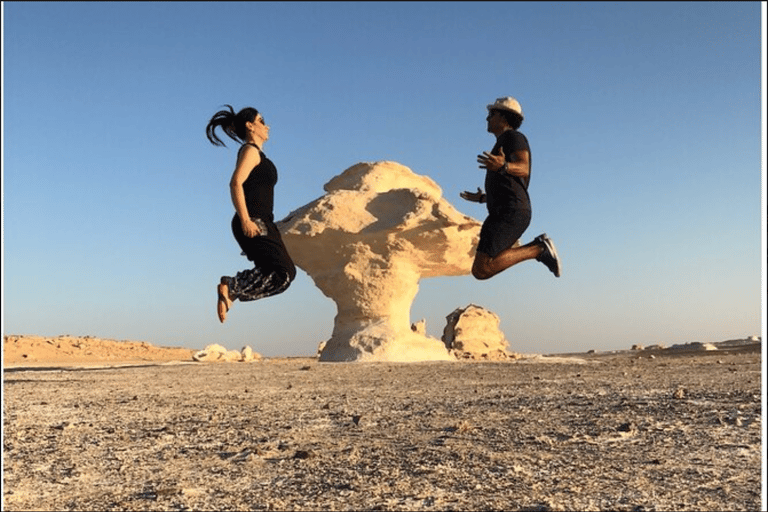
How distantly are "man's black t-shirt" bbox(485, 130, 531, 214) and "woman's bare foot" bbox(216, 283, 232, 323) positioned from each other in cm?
156

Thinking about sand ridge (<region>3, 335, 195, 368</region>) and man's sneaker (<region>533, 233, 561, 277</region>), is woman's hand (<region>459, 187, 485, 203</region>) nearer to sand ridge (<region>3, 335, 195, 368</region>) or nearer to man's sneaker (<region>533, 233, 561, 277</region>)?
man's sneaker (<region>533, 233, 561, 277</region>)

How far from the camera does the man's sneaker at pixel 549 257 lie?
4262 millimetres

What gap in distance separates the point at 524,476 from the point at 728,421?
2.62 metres

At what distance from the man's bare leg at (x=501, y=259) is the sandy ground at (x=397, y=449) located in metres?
1.16

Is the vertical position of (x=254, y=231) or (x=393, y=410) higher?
(x=254, y=231)

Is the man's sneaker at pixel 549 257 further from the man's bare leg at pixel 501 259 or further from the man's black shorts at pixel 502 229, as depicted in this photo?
the man's black shorts at pixel 502 229

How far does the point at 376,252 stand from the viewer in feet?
65.9

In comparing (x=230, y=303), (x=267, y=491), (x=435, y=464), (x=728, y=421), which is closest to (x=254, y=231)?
(x=230, y=303)

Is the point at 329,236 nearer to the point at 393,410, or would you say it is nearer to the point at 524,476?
the point at 393,410

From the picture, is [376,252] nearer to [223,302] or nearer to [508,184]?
[223,302]

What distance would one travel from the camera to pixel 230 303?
4094 mm

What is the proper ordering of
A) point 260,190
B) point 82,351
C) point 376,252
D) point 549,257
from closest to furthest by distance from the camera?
1. point 260,190
2. point 549,257
3. point 376,252
4. point 82,351

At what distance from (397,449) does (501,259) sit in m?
1.70

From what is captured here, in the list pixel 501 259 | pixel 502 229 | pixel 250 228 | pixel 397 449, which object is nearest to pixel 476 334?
pixel 397 449
